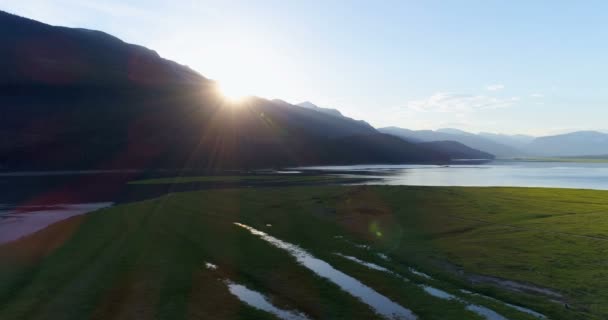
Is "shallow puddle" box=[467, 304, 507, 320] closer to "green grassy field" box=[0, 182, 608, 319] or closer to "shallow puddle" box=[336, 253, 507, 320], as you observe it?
"shallow puddle" box=[336, 253, 507, 320]

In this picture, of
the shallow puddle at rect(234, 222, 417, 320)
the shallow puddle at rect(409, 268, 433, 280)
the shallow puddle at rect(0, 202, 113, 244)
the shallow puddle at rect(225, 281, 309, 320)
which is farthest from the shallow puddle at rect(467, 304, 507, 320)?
the shallow puddle at rect(0, 202, 113, 244)

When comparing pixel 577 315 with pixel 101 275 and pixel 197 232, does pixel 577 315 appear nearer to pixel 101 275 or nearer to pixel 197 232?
pixel 101 275

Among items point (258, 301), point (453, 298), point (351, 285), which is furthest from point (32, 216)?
point (453, 298)

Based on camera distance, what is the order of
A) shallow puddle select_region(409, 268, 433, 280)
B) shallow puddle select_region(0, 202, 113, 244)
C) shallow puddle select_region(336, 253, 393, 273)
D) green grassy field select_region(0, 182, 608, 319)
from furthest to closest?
→ shallow puddle select_region(0, 202, 113, 244), shallow puddle select_region(336, 253, 393, 273), shallow puddle select_region(409, 268, 433, 280), green grassy field select_region(0, 182, 608, 319)

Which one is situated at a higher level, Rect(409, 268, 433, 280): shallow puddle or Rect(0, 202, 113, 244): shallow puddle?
Rect(409, 268, 433, 280): shallow puddle

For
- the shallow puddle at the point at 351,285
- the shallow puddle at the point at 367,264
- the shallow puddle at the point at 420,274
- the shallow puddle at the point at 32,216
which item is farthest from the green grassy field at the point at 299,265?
the shallow puddle at the point at 32,216

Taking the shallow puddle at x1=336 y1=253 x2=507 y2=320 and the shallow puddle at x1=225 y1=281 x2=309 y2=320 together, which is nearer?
the shallow puddle at x1=225 y1=281 x2=309 y2=320
